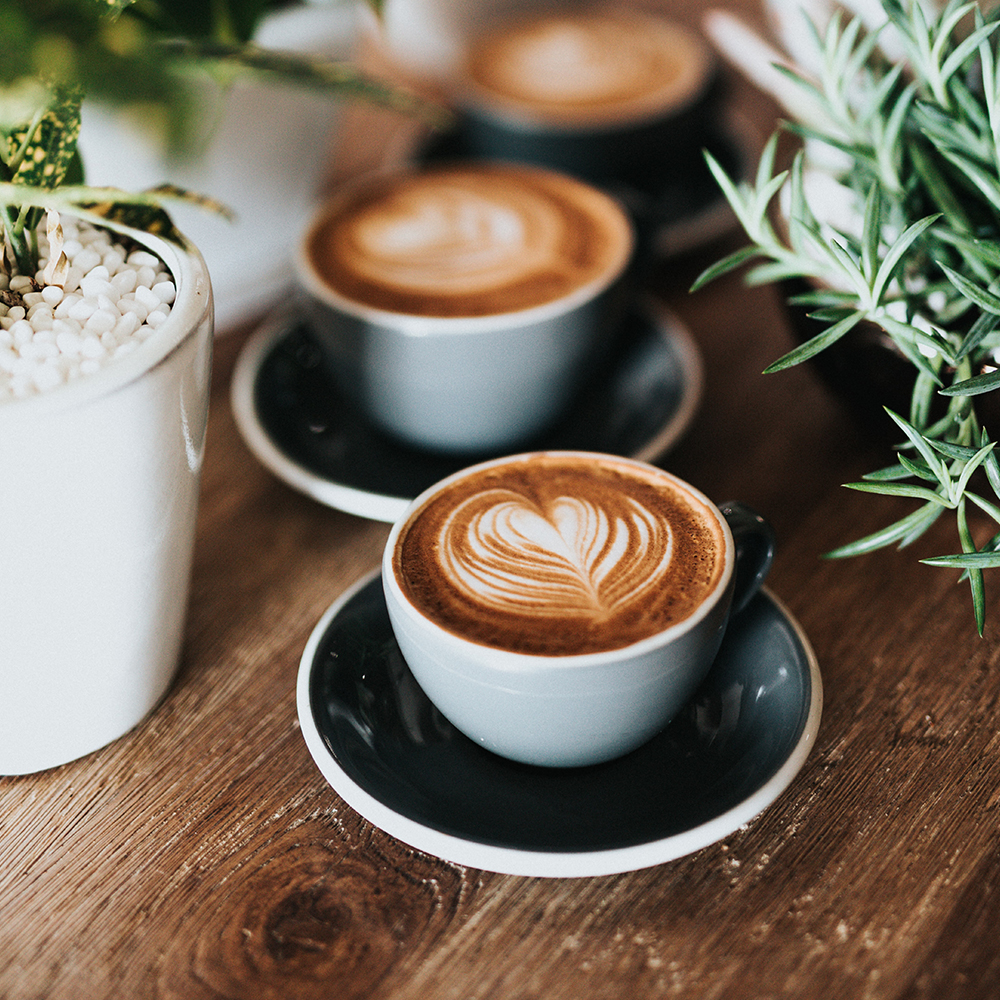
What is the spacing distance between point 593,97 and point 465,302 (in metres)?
0.47

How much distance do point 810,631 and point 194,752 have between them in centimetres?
36

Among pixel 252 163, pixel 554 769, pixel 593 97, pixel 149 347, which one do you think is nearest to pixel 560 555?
pixel 554 769

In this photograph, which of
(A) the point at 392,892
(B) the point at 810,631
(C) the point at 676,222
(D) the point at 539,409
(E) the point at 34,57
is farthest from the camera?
(C) the point at 676,222

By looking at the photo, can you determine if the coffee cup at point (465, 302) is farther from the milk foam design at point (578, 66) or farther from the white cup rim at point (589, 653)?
the milk foam design at point (578, 66)

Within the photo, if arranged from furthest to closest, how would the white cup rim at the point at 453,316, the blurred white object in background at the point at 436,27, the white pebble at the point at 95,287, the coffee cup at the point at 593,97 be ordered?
1. the blurred white object in background at the point at 436,27
2. the coffee cup at the point at 593,97
3. the white cup rim at the point at 453,316
4. the white pebble at the point at 95,287

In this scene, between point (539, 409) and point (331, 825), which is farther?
point (539, 409)

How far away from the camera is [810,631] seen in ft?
2.02

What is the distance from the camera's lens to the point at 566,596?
1.61 feet

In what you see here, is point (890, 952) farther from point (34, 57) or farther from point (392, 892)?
point (34, 57)

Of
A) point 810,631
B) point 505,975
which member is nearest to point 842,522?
point 810,631

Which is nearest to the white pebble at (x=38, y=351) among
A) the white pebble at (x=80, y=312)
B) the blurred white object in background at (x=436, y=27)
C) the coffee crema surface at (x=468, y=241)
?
the white pebble at (x=80, y=312)

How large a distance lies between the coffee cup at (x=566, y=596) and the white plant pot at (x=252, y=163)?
0.35 meters

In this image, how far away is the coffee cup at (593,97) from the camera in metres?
1.00

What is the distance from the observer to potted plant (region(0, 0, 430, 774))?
1.35ft
